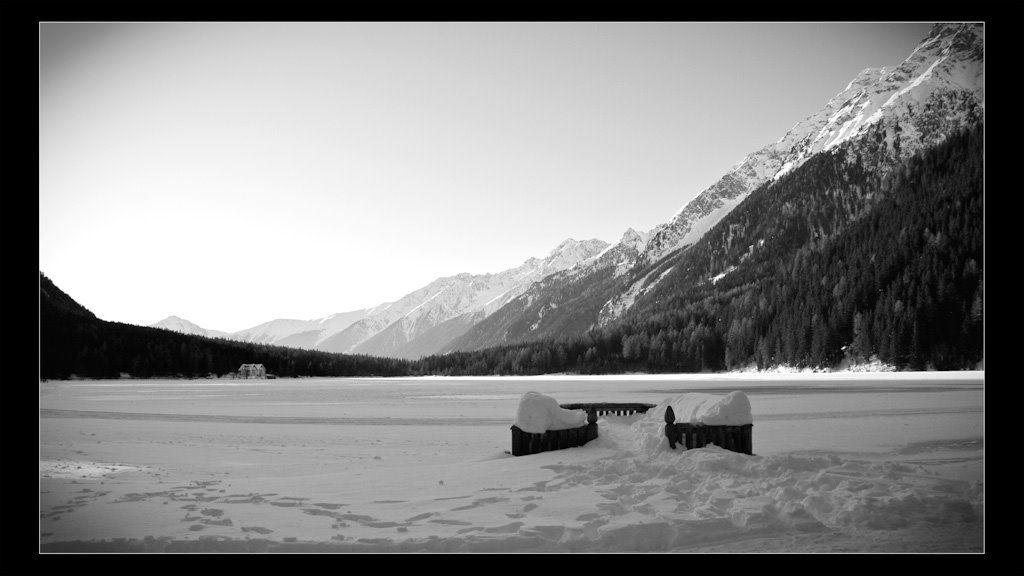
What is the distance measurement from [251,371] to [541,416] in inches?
→ 5268

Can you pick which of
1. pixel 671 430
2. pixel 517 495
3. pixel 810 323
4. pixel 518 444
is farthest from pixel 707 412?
pixel 810 323

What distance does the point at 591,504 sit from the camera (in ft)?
31.5

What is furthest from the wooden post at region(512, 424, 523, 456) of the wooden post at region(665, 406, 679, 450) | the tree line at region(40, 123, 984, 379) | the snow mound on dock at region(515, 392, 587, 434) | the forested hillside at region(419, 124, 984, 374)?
the tree line at region(40, 123, 984, 379)

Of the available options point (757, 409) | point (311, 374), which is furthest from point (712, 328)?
point (757, 409)

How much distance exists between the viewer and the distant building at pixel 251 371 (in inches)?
5300

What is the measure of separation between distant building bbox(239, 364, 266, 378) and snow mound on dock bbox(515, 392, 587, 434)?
431 ft

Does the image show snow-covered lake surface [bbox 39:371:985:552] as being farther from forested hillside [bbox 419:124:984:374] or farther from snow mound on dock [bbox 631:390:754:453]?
forested hillside [bbox 419:124:984:374]

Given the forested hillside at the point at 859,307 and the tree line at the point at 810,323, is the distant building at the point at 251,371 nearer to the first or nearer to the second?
the tree line at the point at 810,323

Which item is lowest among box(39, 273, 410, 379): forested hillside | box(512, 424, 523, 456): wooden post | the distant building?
the distant building

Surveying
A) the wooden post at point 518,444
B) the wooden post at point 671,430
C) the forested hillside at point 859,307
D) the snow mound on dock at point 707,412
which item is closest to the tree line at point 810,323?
the forested hillside at point 859,307

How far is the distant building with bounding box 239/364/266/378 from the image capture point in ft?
442
